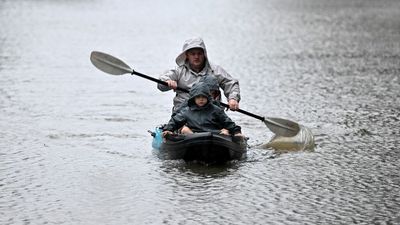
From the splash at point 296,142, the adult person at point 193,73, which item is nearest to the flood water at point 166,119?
the splash at point 296,142

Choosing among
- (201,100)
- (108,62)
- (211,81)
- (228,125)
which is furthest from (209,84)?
(108,62)

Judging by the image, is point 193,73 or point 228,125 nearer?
point 228,125

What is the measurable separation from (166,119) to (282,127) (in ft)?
8.43

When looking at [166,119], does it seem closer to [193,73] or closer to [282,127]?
[282,127]

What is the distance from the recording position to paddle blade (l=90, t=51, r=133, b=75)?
498 inches

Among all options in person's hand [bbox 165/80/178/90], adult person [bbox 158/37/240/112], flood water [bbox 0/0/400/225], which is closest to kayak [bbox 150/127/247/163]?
flood water [bbox 0/0/400/225]

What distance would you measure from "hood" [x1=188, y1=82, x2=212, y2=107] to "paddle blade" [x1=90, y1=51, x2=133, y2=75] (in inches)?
74.6

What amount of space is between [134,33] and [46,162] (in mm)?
17512

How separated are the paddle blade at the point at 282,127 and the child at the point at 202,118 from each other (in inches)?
52.5

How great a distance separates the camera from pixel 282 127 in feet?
40.3

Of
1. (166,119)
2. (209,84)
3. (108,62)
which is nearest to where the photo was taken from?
(209,84)

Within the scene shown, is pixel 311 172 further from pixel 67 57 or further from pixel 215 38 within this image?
pixel 215 38

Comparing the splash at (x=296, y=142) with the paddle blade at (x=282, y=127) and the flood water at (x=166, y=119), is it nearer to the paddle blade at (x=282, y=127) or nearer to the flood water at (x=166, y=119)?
the paddle blade at (x=282, y=127)

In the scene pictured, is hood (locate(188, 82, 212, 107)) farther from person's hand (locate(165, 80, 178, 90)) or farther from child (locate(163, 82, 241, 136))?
person's hand (locate(165, 80, 178, 90))
